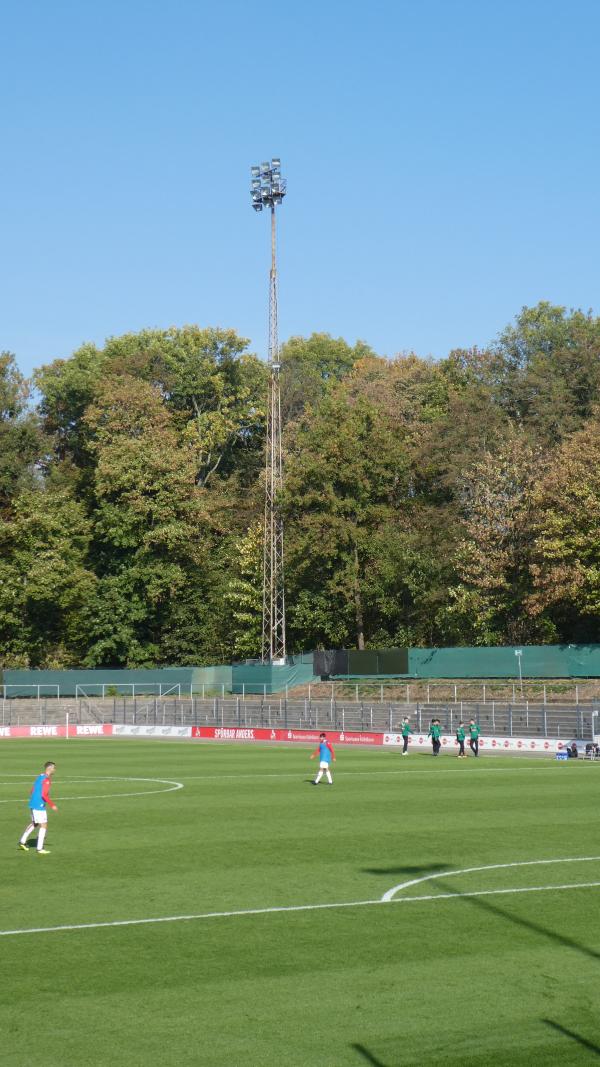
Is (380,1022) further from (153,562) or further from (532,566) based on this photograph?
(153,562)

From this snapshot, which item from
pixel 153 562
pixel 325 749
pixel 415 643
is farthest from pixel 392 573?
pixel 325 749

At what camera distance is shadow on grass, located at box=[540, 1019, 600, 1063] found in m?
12.2

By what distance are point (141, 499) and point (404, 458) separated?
68.2ft

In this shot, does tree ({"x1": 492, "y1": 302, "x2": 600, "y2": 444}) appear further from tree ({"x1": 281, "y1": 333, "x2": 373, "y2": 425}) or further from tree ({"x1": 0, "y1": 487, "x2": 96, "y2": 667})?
tree ({"x1": 0, "y1": 487, "x2": 96, "y2": 667})

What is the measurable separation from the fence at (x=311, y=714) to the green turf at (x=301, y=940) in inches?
1155

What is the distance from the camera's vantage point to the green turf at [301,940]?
12484 mm

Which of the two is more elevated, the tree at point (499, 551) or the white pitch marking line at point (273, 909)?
the tree at point (499, 551)

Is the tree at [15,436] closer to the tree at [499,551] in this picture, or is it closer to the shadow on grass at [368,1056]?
the tree at [499,551]

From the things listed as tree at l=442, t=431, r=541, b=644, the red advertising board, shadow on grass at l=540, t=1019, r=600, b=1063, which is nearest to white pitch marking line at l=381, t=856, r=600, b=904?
shadow on grass at l=540, t=1019, r=600, b=1063

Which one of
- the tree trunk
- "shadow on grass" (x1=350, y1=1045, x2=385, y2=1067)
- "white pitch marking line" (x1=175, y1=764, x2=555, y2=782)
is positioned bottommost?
"white pitch marking line" (x1=175, y1=764, x2=555, y2=782)

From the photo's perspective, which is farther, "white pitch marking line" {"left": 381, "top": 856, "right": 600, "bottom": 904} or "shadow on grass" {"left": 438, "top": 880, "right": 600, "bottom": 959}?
"white pitch marking line" {"left": 381, "top": 856, "right": 600, "bottom": 904}

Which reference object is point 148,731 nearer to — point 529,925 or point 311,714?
point 311,714

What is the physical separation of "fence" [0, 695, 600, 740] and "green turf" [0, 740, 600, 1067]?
96.3 ft

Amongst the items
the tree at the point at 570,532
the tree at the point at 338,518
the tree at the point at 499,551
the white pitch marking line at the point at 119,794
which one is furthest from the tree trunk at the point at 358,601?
the white pitch marking line at the point at 119,794
